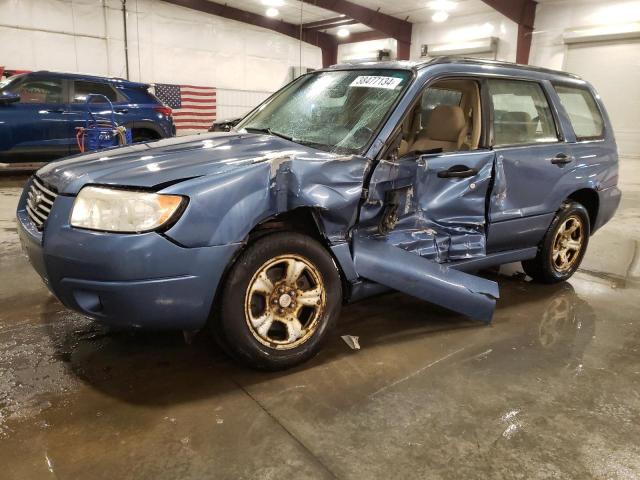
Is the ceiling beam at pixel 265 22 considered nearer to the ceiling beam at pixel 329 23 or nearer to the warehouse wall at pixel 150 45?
the warehouse wall at pixel 150 45

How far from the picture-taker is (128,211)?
2.10 m

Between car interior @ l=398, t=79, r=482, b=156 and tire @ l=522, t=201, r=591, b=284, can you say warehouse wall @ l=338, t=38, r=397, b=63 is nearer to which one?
tire @ l=522, t=201, r=591, b=284

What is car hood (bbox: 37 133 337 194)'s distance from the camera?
2195mm

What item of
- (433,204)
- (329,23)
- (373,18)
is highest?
(329,23)

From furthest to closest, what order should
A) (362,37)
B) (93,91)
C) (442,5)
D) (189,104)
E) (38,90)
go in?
1. (362,37)
2. (189,104)
3. (442,5)
4. (93,91)
5. (38,90)

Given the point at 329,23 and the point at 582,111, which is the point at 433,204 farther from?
the point at 329,23

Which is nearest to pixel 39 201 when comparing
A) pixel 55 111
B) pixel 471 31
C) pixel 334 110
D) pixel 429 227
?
pixel 334 110

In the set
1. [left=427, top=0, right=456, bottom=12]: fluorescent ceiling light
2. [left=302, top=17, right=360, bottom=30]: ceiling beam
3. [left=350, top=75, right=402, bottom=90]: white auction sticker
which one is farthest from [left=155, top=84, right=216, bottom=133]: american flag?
[left=350, top=75, right=402, bottom=90]: white auction sticker

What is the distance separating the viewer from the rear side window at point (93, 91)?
8.38m

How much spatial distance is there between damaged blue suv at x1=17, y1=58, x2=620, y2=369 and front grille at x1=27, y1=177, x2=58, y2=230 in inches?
0.6

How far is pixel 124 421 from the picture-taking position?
2115 mm

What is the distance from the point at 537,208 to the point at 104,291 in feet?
9.86

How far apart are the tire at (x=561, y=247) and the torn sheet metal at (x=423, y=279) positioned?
1048mm

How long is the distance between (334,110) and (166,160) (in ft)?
3.95
